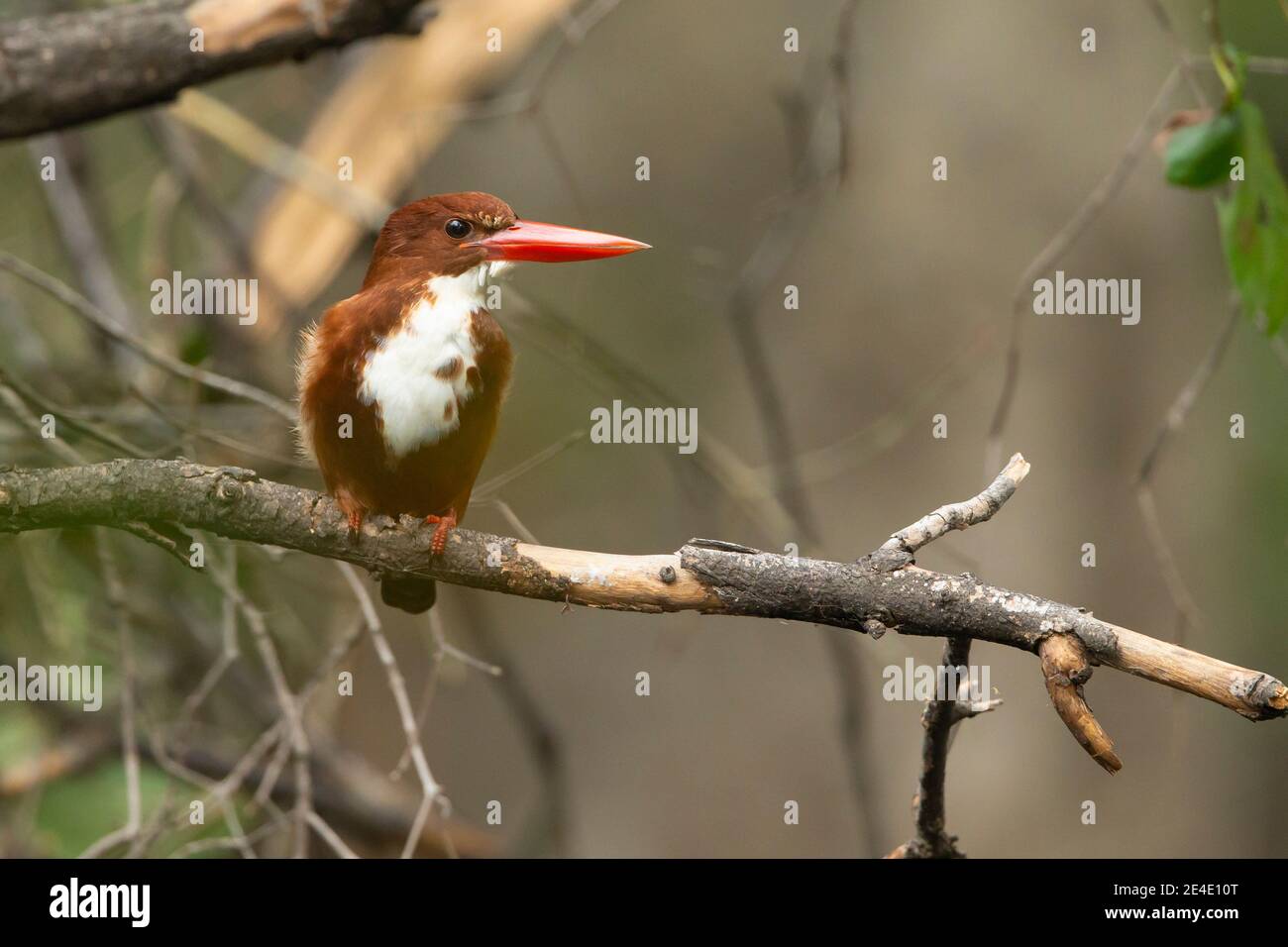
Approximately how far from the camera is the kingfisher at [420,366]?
6.53 ft

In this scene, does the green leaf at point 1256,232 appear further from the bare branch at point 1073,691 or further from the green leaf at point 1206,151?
the bare branch at point 1073,691

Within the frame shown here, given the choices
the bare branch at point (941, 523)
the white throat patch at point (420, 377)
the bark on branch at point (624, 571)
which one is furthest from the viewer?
the white throat patch at point (420, 377)

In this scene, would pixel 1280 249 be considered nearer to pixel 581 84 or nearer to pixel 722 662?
pixel 722 662

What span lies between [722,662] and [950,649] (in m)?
2.43

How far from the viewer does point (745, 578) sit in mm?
1570

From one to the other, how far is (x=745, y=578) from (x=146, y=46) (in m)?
1.55

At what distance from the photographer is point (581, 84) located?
4.72 meters

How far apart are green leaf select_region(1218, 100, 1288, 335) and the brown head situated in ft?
3.31

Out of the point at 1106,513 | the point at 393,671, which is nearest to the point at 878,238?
the point at 1106,513
